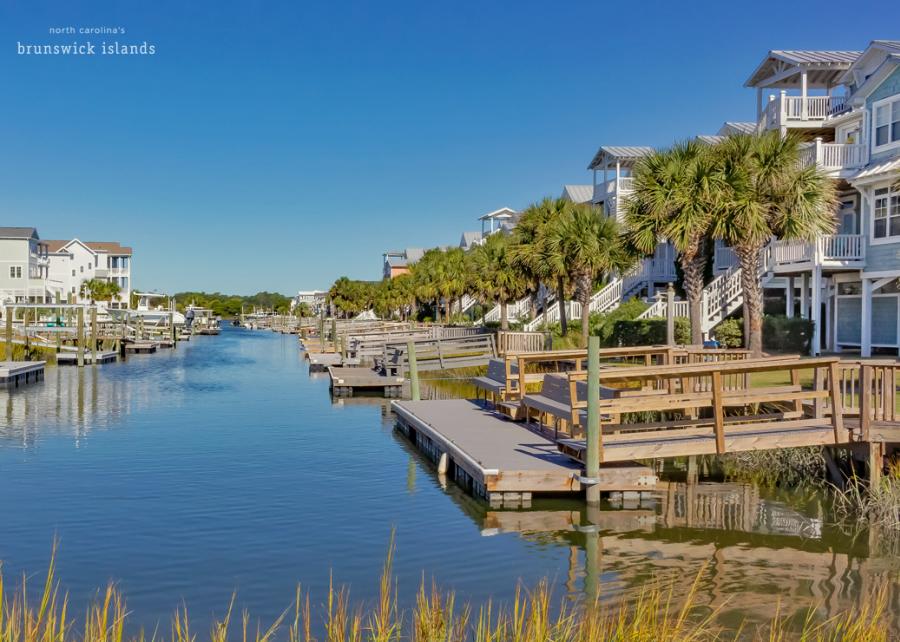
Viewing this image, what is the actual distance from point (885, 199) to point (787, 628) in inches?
1042

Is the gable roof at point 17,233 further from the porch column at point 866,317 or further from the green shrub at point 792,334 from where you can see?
the porch column at point 866,317

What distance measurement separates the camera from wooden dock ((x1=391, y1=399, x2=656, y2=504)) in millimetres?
13898

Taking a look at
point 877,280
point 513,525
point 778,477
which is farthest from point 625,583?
point 877,280

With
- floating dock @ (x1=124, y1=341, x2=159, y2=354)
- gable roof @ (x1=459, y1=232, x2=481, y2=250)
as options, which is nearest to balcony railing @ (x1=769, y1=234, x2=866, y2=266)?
floating dock @ (x1=124, y1=341, x2=159, y2=354)

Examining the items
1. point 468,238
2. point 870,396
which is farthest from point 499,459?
point 468,238

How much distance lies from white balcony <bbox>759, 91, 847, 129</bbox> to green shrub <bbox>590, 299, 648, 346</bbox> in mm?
9577

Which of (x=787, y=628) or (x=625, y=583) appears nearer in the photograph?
(x=787, y=628)

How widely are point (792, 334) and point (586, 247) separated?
27.9 ft

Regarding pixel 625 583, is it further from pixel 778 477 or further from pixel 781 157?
pixel 781 157

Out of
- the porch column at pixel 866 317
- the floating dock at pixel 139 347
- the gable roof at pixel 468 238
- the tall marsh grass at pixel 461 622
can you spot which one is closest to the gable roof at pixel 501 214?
the gable roof at pixel 468 238

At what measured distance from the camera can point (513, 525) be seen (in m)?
13.3

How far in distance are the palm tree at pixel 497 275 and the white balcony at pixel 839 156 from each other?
16102 millimetres

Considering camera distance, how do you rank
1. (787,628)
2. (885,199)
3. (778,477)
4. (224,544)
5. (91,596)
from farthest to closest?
(885,199) → (778,477) → (224,544) → (91,596) → (787,628)

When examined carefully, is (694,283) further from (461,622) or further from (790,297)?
(461,622)
